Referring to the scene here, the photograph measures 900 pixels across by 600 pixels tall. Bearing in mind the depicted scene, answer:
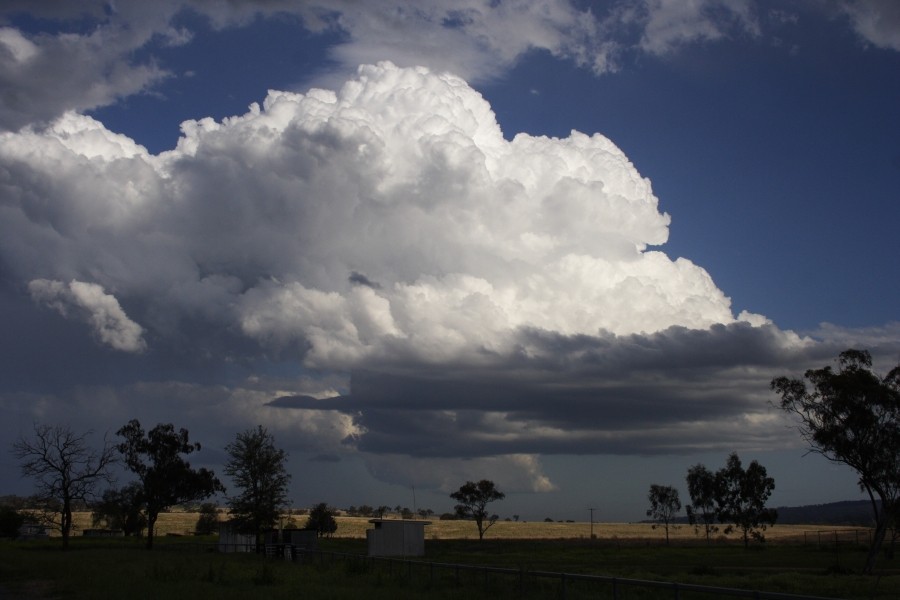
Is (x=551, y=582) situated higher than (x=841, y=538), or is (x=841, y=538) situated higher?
(x=551, y=582)

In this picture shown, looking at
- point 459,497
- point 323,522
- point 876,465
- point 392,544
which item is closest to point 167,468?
point 392,544

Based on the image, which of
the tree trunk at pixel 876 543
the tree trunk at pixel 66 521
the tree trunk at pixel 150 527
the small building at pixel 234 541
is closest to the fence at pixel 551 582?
the tree trunk at pixel 876 543

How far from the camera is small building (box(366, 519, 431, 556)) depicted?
7756 centimetres

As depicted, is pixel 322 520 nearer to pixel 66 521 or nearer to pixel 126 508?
pixel 126 508

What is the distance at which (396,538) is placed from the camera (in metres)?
78.9

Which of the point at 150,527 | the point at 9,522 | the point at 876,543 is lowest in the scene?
the point at 9,522

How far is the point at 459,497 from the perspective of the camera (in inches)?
4803

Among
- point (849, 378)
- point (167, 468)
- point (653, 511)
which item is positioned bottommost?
point (653, 511)

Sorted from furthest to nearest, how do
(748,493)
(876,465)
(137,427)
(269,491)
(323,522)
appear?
(323,522) < (748,493) < (137,427) < (269,491) < (876,465)

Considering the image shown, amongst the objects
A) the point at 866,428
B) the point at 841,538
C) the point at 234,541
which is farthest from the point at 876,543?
the point at 841,538

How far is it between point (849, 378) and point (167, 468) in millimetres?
64282

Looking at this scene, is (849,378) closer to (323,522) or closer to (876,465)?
(876,465)

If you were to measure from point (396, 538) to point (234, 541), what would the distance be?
678 inches

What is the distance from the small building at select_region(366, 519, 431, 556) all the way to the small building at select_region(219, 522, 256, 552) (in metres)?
11.5
